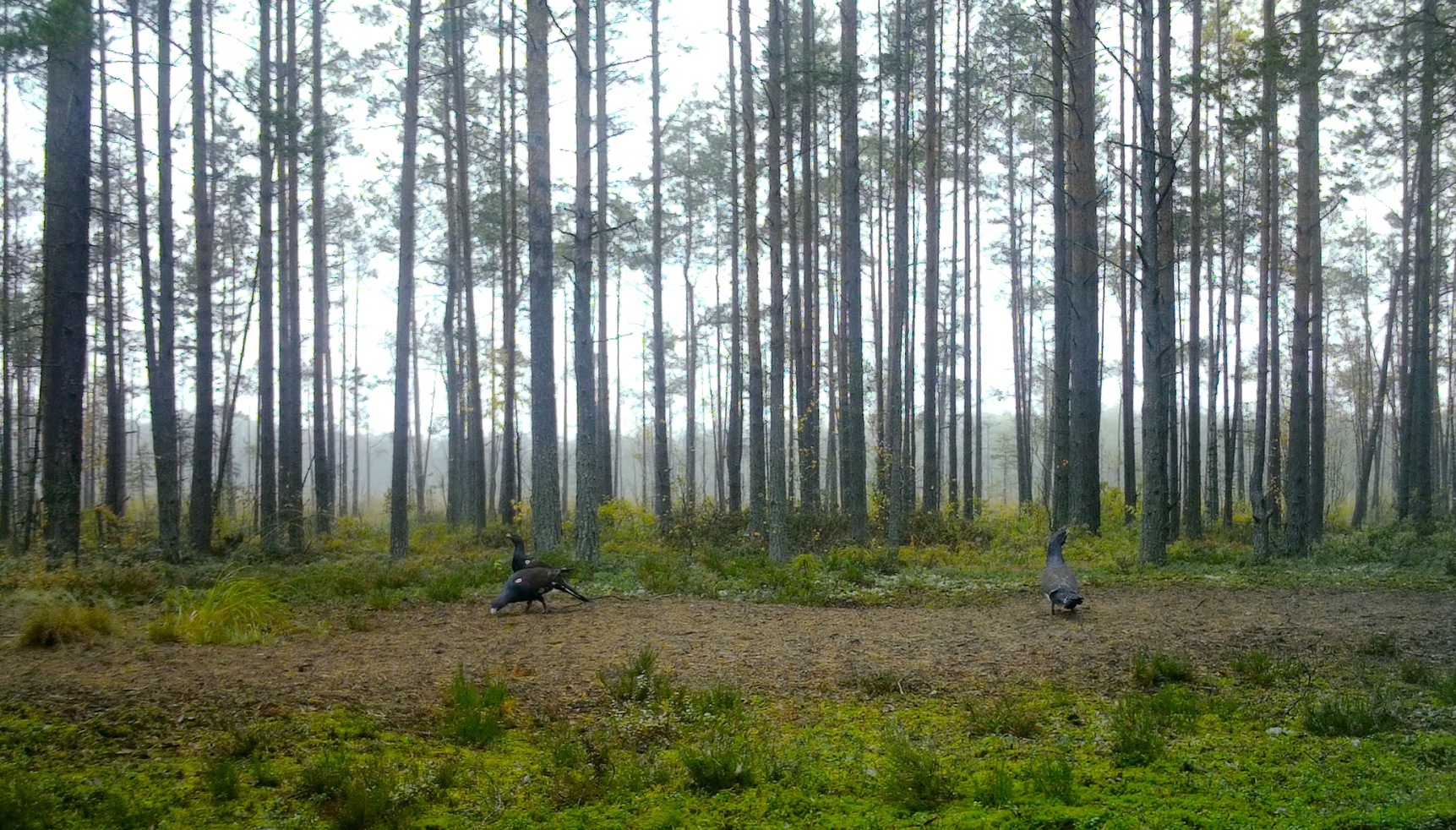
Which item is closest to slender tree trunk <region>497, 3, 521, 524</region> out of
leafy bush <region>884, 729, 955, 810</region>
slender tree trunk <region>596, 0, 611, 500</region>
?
slender tree trunk <region>596, 0, 611, 500</region>

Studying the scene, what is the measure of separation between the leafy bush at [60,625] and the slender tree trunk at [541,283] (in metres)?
6.03

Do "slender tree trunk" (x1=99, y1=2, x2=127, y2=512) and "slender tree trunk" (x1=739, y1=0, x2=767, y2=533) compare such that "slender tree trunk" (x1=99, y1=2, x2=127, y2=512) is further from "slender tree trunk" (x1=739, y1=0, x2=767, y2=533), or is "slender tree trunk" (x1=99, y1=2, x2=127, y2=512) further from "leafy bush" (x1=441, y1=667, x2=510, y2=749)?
"leafy bush" (x1=441, y1=667, x2=510, y2=749)

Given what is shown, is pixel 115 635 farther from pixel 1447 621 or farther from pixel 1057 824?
pixel 1447 621

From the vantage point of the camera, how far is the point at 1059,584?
26.4 ft

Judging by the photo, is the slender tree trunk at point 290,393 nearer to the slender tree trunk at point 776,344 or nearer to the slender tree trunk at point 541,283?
the slender tree trunk at point 541,283

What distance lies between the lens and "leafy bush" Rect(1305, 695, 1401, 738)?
410 cm

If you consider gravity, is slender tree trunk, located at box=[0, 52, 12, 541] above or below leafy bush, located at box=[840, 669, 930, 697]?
above

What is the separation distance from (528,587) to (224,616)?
2.64m

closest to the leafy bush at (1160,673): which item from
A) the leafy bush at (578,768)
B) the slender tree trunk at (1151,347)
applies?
the leafy bush at (578,768)

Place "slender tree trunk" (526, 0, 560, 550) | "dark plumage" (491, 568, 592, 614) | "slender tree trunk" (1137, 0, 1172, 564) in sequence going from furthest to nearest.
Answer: "slender tree trunk" (526, 0, 560, 550) → "slender tree trunk" (1137, 0, 1172, 564) → "dark plumage" (491, 568, 592, 614)

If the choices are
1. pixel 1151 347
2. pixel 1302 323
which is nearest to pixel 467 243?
pixel 1151 347

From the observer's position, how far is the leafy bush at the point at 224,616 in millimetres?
6523

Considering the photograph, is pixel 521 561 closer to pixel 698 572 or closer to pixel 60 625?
pixel 698 572

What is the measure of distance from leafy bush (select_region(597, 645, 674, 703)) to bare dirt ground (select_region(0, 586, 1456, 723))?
0.41ft
